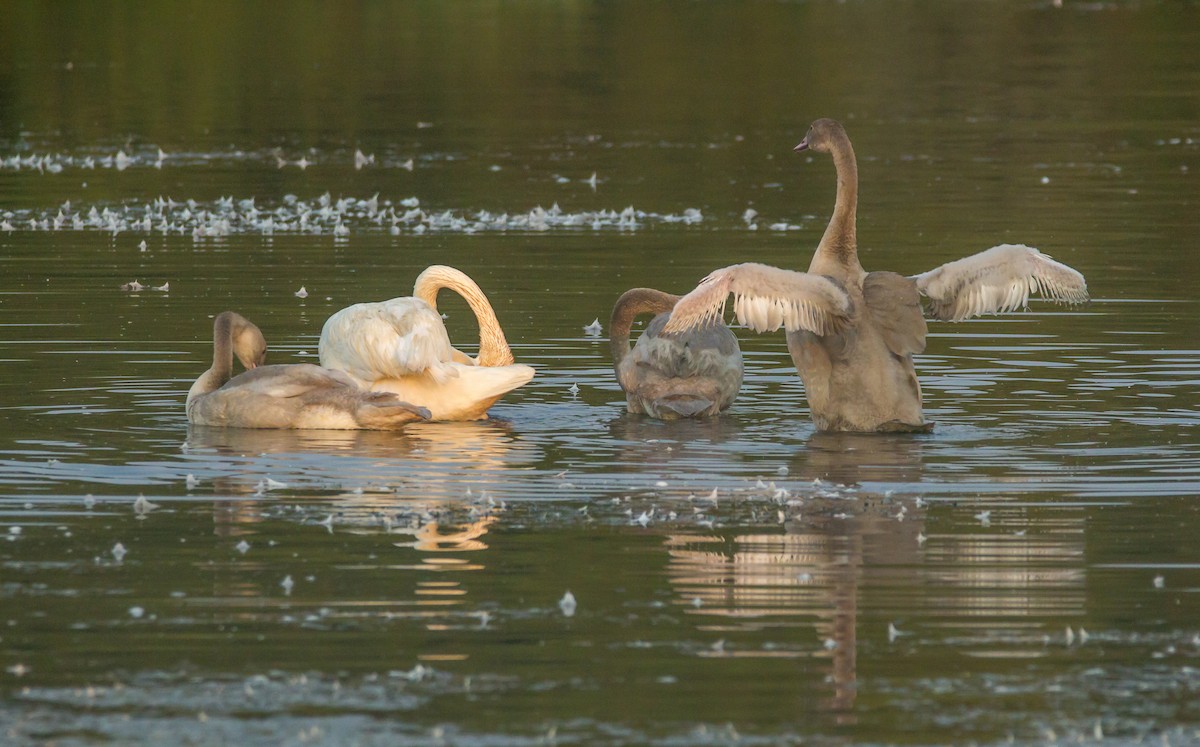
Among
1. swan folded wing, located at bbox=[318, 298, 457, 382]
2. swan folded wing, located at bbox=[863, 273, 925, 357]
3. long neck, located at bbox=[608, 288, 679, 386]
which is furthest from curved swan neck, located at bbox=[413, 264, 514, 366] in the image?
swan folded wing, located at bbox=[863, 273, 925, 357]

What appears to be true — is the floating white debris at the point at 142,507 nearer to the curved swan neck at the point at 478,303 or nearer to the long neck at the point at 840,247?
the curved swan neck at the point at 478,303

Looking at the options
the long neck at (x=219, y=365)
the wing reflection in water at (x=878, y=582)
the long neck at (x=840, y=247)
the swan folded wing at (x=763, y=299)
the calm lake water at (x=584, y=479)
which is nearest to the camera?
the calm lake water at (x=584, y=479)

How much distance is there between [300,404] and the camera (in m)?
15.0

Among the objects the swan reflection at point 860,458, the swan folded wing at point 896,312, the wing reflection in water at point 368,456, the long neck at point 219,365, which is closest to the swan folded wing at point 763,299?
the swan folded wing at point 896,312

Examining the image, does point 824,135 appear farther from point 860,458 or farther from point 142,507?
point 142,507

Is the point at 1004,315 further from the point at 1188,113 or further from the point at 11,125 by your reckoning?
the point at 11,125

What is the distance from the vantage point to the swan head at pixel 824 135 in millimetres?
16062

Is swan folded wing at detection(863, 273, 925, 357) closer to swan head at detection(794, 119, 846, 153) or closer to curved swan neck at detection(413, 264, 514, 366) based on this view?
swan head at detection(794, 119, 846, 153)

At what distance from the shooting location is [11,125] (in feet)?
129

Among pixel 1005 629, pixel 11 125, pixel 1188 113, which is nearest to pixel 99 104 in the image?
pixel 11 125

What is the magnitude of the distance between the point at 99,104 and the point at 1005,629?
118 ft

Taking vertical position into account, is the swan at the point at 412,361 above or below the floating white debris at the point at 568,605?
above

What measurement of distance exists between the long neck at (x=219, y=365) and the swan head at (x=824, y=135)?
14.3 feet

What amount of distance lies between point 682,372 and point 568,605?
631 cm
